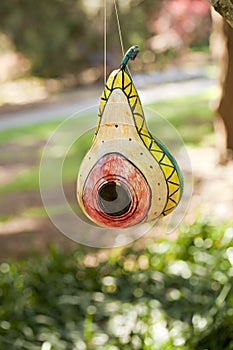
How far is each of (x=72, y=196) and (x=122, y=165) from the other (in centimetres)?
380

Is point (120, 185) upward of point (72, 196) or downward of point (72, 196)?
downward

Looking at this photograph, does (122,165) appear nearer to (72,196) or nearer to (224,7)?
(224,7)

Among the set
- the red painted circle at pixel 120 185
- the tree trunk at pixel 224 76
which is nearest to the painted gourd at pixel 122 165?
the red painted circle at pixel 120 185

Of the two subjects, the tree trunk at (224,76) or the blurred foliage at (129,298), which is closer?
the blurred foliage at (129,298)

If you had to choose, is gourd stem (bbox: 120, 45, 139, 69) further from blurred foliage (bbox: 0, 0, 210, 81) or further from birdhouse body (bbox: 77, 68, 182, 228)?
blurred foliage (bbox: 0, 0, 210, 81)

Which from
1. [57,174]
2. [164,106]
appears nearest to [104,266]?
[57,174]

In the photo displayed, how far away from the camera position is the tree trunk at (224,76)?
20.5 ft

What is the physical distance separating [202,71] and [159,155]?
13682 mm

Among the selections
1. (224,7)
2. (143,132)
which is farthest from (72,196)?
(224,7)

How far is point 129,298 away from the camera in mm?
4016

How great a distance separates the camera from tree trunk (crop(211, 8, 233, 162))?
6254 millimetres

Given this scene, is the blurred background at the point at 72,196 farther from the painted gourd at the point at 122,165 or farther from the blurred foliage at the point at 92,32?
the painted gourd at the point at 122,165

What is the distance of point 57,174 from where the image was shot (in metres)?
1.85

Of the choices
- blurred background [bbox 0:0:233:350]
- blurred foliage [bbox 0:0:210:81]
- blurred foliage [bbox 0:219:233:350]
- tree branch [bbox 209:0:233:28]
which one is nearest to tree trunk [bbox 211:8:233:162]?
blurred background [bbox 0:0:233:350]
